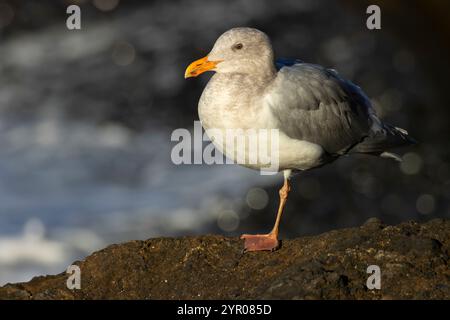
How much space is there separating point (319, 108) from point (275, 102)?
0.73 m

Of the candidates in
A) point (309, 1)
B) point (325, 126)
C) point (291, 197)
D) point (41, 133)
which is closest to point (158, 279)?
point (325, 126)

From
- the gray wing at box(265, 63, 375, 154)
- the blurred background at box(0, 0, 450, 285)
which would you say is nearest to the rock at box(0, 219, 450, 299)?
the gray wing at box(265, 63, 375, 154)

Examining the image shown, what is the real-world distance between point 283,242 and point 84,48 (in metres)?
10.5

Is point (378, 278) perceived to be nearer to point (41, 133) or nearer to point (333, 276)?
point (333, 276)

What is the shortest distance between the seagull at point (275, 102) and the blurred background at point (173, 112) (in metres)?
4.42

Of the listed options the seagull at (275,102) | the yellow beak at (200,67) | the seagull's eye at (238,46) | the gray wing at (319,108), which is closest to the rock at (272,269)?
the seagull at (275,102)

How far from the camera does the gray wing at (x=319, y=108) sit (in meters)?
6.64

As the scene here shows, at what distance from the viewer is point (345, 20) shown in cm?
1491

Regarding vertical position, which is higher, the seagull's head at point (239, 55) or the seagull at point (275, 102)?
the seagull's head at point (239, 55)

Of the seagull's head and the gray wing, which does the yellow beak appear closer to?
the seagull's head

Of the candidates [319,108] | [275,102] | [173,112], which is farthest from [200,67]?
[173,112]

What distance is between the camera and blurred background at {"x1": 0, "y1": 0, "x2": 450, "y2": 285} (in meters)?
12.1

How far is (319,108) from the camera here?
23.3ft

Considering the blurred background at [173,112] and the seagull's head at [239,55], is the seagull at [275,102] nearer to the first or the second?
the seagull's head at [239,55]
